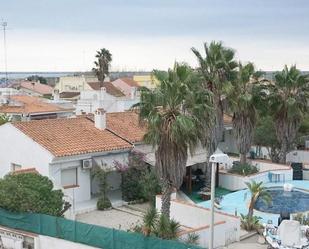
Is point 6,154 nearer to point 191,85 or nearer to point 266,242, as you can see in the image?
point 191,85

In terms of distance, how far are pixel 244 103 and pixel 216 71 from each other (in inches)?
174

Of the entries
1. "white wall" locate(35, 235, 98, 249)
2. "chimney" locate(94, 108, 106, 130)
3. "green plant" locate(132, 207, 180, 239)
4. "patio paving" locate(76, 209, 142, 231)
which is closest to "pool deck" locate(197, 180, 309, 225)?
"patio paving" locate(76, 209, 142, 231)

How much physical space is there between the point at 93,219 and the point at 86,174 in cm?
437

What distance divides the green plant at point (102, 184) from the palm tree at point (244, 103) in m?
12.5

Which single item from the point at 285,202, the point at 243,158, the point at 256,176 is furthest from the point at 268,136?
the point at 285,202

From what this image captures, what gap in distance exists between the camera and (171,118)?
2638cm

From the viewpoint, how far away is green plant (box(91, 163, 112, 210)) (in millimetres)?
35031

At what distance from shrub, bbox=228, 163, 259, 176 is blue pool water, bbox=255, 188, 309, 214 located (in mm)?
2402

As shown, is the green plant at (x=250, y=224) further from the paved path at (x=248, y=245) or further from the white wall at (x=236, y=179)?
the white wall at (x=236, y=179)

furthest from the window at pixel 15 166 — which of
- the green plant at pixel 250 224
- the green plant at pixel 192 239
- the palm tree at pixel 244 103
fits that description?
the palm tree at pixel 244 103

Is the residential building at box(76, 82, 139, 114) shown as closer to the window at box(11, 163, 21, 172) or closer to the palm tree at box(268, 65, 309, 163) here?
the palm tree at box(268, 65, 309, 163)

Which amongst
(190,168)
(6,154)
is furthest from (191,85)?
(6,154)

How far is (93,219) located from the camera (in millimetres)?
32750

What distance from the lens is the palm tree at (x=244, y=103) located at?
138 ft
